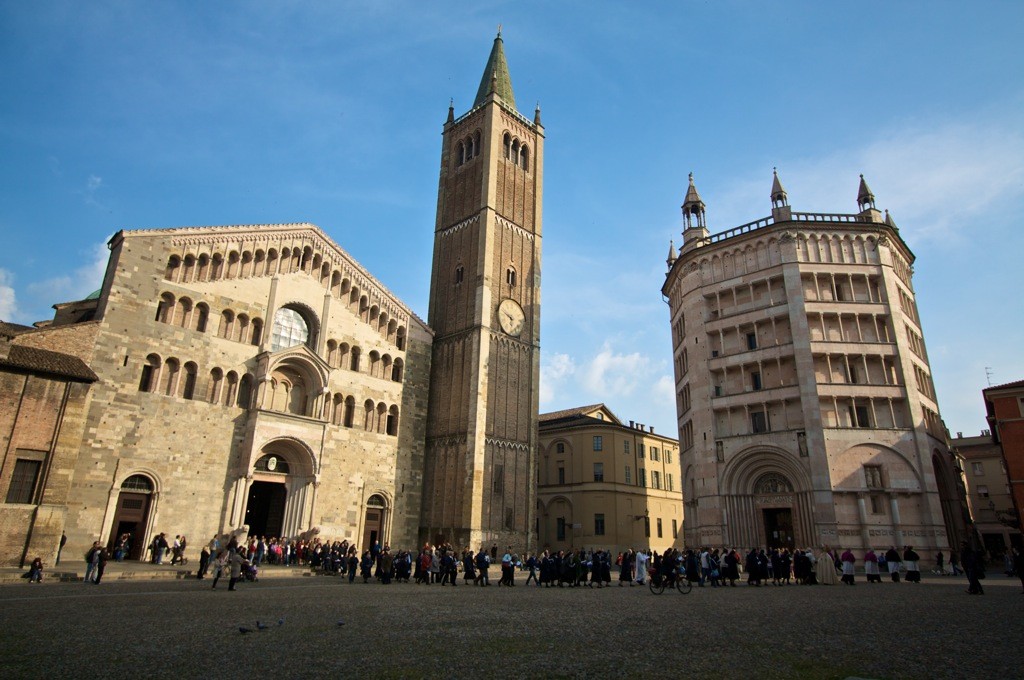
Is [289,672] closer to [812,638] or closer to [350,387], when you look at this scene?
[812,638]

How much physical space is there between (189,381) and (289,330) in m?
5.79

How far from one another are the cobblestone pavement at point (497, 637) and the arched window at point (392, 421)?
740 inches

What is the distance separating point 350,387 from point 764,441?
23.9m

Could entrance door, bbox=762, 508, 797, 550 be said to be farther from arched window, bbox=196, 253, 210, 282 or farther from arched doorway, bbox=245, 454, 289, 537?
arched window, bbox=196, 253, 210, 282

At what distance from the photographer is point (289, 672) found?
22.8 ft

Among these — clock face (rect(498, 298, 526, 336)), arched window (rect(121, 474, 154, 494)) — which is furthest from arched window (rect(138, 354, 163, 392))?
clock face (rect(498, 298, 526, 336))

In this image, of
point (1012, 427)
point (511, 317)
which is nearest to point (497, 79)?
point (511, 317)

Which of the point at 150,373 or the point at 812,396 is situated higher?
the point at 812,396

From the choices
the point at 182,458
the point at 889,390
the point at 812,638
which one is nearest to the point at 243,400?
the point at 182,458

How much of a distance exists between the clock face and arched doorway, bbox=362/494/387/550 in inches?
508

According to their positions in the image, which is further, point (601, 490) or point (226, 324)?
point (601, 490)

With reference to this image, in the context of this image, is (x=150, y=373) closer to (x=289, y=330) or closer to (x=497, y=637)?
(x=289, y=330)

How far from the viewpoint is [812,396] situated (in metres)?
34.2

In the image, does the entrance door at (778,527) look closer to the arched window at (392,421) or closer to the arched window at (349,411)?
the arched window at (392,421)
